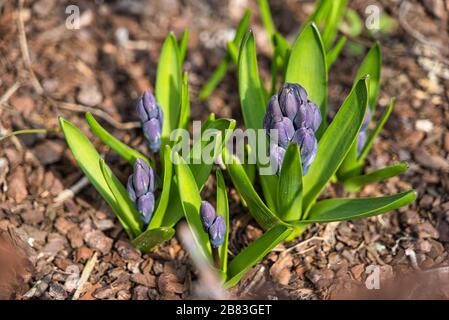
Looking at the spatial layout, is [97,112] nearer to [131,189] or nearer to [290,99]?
[131,189]

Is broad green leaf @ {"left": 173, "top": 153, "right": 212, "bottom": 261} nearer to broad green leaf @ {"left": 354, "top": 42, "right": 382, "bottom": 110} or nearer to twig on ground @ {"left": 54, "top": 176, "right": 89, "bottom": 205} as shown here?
twig on ground @ {"left": 54, "top": 176, "right": 89, "bottom": 205}

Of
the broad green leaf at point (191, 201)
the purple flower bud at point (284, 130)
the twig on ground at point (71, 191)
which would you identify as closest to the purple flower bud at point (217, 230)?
the broad green leaf at point (191, 201)

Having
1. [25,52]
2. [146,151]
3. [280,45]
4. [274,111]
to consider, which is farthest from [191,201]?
[25,52]

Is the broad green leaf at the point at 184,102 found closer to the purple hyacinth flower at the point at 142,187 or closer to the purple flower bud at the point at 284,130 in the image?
the purple hyacinth flower at the point at 142,187

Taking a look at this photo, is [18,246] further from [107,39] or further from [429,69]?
[429,69]
